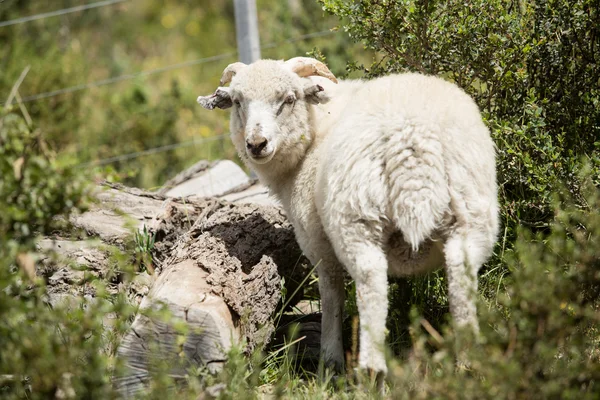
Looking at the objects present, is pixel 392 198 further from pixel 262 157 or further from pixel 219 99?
pixel 219 99

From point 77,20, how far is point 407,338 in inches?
452

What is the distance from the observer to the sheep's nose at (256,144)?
4.00 metres

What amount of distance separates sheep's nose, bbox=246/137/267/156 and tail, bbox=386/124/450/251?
0.93 m

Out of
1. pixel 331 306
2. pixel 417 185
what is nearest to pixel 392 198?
pixel 417 185

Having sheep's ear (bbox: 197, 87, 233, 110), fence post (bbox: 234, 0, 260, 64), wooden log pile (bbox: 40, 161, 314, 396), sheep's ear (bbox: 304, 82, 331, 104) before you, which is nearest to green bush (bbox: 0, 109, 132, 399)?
wooden log pile (bbox: 40, 161, 314, 396)

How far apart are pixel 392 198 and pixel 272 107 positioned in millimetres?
1176

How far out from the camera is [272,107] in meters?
4.19

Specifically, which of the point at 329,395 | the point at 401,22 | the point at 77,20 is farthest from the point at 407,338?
the point at 77,20

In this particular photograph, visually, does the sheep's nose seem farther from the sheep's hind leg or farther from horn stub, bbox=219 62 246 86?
the sheep's hind leg

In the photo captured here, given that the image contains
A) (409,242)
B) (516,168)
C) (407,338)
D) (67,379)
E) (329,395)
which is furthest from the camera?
(516,168)

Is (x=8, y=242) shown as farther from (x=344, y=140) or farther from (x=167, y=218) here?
(x=167, y=218)

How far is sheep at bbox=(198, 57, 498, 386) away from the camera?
129 inches

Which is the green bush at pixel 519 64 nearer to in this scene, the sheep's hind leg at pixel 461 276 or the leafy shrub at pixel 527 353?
the sheep's hind leg at pixel 461 276

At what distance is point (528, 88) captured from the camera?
14.9ft
